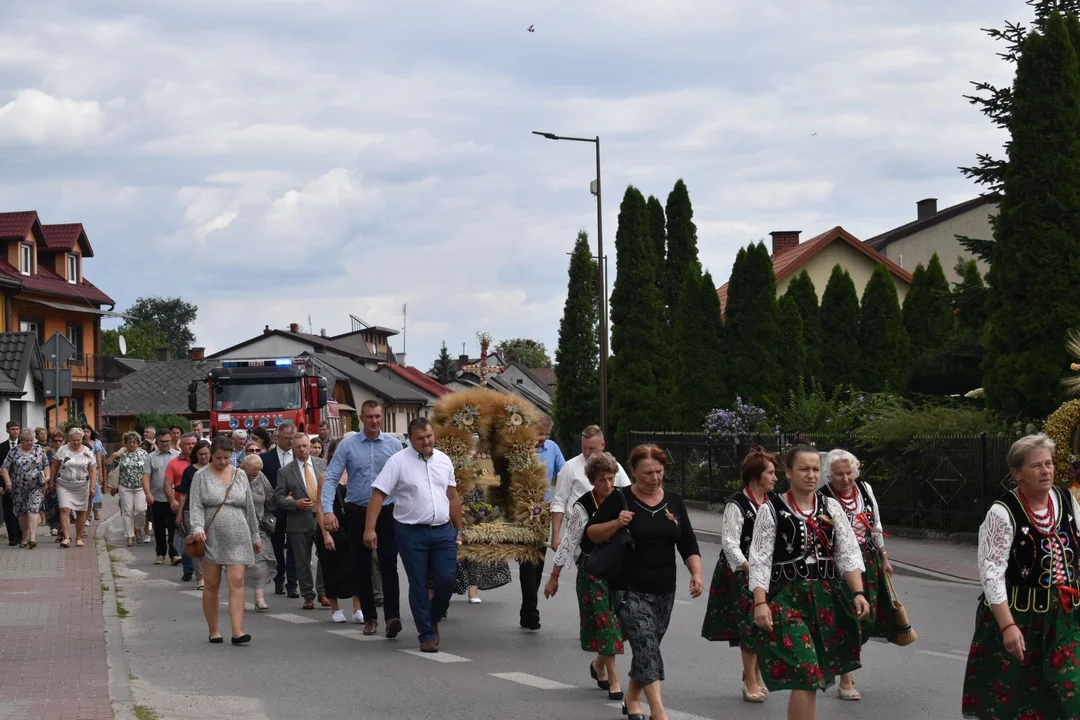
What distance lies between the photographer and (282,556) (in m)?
14.6

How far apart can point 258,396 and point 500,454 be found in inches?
793

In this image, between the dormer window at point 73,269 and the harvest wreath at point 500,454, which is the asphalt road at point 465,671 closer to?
the harvest wreath at point 500,454

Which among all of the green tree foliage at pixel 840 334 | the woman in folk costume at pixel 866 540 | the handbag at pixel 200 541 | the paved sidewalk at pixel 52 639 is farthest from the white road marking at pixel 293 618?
the green tree foliage at pixel 840 334

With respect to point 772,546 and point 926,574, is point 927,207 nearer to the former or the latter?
point 926,574

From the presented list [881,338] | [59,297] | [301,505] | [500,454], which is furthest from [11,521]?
[59,297]

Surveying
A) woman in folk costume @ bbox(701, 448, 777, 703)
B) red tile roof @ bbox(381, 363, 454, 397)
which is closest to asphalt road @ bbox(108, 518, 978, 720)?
woman in folk costume @ bbox(701, 448, 777, 703)

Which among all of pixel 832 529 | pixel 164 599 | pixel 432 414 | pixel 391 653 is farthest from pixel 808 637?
pixel 164 599

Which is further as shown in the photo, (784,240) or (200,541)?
(784,240)

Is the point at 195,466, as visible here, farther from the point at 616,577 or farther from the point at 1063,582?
the point at 1063,582

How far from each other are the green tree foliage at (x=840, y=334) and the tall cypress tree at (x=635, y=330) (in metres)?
4.74

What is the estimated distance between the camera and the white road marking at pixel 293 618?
495 inches

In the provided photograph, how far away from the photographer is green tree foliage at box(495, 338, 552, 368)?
6255 inches

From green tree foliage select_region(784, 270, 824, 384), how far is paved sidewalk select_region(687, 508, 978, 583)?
56.3ft

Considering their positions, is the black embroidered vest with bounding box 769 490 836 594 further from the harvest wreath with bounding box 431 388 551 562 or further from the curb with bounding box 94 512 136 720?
the harvest wreath with bounding box 431 388 551 562
